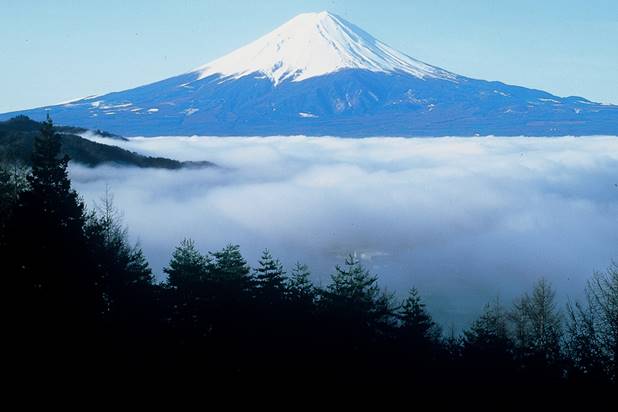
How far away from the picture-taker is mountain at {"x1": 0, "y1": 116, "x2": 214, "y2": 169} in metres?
48.7

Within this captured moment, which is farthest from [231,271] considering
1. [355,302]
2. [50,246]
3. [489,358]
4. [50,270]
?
[489,358]

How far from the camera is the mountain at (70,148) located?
48.7 m

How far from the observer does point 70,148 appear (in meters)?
64.8

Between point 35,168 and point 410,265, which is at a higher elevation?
point 35,168

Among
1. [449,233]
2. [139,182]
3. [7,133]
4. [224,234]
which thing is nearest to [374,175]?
[449,233]

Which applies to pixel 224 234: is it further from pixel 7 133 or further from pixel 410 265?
pixel 7 133

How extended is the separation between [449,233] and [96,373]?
11990cm

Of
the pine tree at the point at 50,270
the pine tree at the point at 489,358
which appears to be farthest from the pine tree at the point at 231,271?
the pine tree at the point at 489,358

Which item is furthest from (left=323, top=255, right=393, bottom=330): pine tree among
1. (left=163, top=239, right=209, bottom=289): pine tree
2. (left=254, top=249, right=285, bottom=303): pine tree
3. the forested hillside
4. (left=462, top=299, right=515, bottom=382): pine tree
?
(left=163, top=239, right=209, bottom=289): pine tree

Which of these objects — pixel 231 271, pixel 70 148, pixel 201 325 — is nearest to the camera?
pixel 201 325

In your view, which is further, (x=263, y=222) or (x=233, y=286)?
(x=263, y=222)

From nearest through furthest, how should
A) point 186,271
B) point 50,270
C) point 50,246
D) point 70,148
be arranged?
point 50,270
point 50,246
point 186,271
point 70,148

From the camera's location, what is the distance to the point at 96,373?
14.2 metres

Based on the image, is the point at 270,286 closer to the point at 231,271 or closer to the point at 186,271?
the point at 231,271
